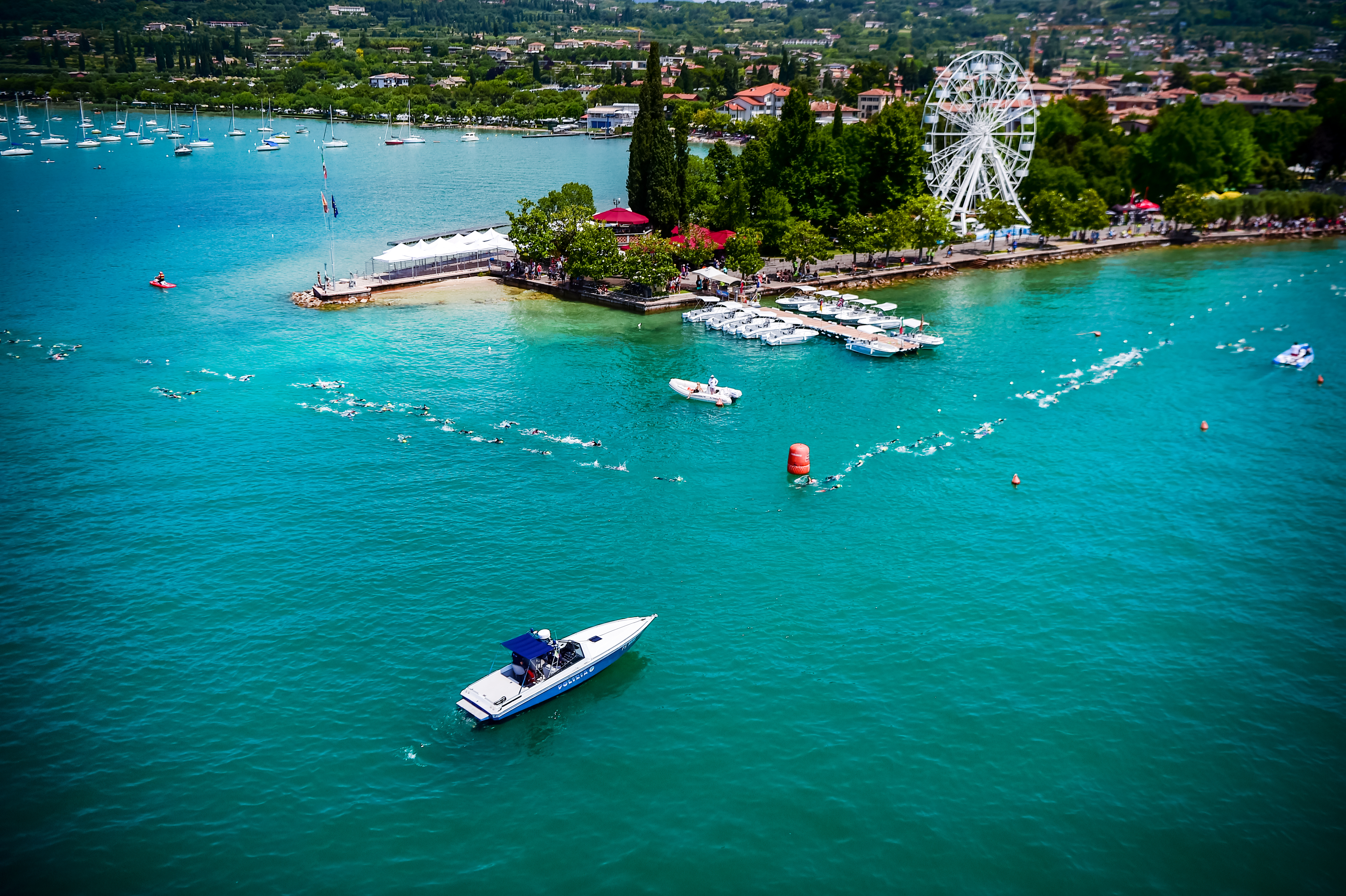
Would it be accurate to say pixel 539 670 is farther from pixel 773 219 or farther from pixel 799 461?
pixel 773 219

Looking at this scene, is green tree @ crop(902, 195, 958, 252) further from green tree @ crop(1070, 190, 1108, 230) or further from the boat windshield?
the boat windshield

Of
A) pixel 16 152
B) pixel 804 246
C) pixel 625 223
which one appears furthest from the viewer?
pixel 16 152

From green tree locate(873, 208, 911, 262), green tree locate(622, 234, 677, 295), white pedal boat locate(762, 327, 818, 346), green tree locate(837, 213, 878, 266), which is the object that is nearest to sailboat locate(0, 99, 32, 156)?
green tree locate(622, 234, 677, 295)

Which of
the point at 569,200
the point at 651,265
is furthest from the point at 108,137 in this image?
the point at 651,265

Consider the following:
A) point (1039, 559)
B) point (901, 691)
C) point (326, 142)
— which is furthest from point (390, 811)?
point (326, 142)

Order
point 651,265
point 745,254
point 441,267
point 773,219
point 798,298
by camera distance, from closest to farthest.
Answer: point 651,265
point 798,298
point 745,254
point 441,267
point 773,219

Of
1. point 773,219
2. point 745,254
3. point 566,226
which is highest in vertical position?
point 773,219

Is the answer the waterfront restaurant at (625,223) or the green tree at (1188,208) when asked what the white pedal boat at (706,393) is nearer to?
the waterfront restaurant at (625,223)

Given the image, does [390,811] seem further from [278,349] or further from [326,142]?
[326,142]
